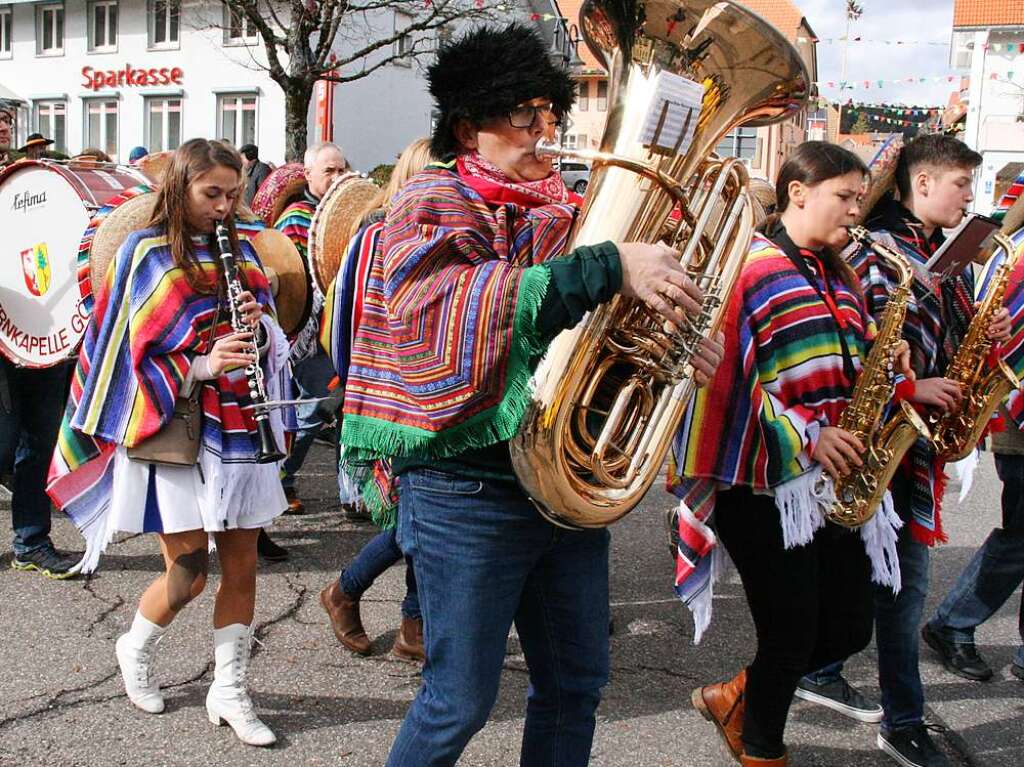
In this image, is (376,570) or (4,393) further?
(4,393)

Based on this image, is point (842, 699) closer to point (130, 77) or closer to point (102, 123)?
point (130, 77)

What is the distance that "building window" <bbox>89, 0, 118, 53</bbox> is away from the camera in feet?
96.9

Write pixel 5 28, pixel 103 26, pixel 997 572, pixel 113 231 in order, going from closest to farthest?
pixel 113 231 → pixel 997 572 → pixel 103 26 → pixel 5 28

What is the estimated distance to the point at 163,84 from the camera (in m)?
28.9

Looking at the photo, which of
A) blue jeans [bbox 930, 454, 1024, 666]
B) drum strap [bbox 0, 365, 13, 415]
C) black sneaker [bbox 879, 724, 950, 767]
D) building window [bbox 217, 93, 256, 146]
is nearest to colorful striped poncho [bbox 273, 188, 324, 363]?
drum strap [bbox 0, 365, 13, 415]

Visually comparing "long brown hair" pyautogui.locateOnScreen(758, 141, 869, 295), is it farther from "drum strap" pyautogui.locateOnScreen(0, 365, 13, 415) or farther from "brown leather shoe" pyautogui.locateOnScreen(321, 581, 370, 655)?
"drum strap" pyautogui.locateOnScreen(0, 365, 13, 415)

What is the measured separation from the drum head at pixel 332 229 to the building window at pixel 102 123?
27.8 m

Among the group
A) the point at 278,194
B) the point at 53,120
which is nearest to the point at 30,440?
the point at 278,194

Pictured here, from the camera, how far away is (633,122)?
204cm

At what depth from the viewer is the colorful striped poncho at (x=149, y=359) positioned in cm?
312

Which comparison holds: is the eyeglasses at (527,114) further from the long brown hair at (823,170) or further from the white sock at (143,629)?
the white sock at (143,629)

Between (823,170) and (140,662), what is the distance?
8.05 feet

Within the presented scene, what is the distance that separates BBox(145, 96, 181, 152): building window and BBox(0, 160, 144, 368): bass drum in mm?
26054

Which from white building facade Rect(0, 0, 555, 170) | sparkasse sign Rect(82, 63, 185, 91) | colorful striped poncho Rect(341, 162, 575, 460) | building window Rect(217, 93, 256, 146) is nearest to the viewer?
colorful striped poncho Rect(341, 162, 575, 460)
